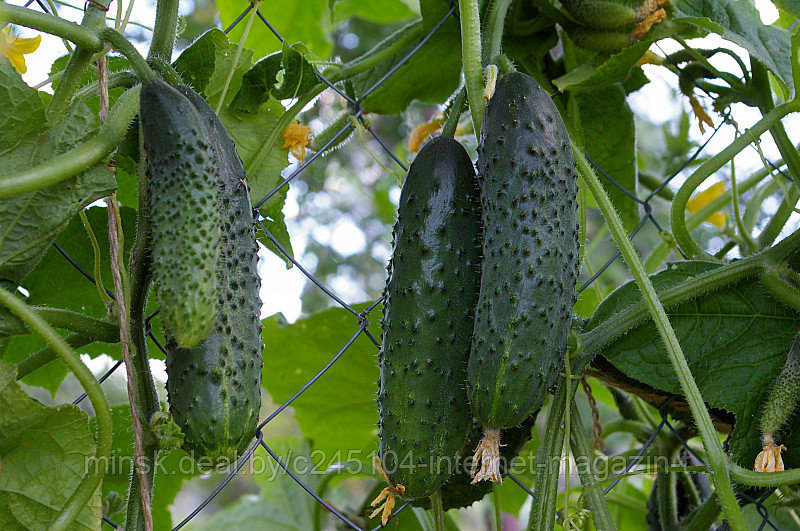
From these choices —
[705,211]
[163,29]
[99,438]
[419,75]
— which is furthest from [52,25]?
[705,211]

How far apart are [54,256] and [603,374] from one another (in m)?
0.93

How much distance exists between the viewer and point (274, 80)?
1.11 meters

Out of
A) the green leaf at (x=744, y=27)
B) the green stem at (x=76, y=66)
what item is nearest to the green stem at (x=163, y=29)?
the green stem at (x=76, y=66)

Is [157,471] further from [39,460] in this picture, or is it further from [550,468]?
[550,468]

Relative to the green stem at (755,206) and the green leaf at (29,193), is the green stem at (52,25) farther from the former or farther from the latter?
Answer: the green stem at (755,206)

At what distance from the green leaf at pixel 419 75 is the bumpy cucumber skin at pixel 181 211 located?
24.3 inches

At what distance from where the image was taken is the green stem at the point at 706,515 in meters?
1.29

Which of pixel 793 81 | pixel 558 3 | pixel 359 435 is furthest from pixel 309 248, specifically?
pixel 793 81

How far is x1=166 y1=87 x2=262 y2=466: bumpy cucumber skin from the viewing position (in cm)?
78

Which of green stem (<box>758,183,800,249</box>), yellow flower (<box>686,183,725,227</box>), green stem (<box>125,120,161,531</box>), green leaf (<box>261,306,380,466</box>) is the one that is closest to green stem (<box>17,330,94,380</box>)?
green stem (<box>125,120,161,531</box>)

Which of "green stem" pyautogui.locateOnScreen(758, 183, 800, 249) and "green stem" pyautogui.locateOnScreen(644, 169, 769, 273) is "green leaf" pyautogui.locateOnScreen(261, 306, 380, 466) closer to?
"green stem" pyautogui.locateOnScreen(644, 169, 769, 273)

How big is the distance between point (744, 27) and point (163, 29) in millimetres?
956

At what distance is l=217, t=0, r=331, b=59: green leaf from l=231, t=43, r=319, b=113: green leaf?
0.45m

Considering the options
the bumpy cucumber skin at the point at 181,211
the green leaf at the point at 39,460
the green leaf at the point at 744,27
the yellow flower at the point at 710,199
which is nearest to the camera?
the bumpy cucumber skin at the point at 181,211
